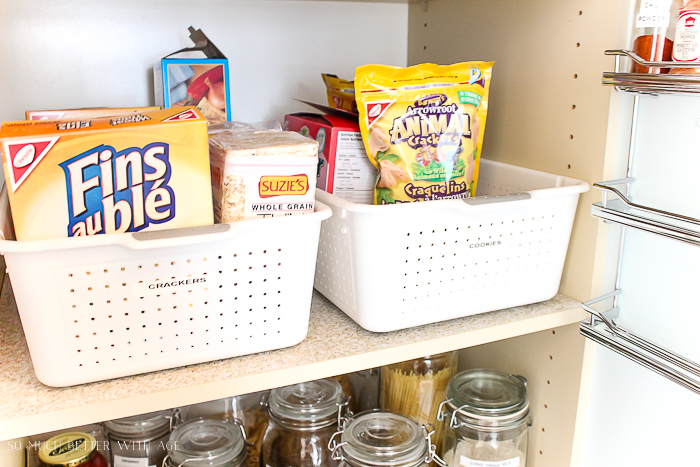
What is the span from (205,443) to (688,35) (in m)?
0.83

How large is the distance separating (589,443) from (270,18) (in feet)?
2.99

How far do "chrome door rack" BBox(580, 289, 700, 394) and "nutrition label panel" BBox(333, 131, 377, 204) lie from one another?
357mm

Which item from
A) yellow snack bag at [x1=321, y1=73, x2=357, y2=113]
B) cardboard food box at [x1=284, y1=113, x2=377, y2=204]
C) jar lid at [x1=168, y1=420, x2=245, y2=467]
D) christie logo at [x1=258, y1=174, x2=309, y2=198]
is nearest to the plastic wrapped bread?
christie logo at [x1=258, y1=174, x2=309, y2=198]

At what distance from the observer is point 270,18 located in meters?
1.06

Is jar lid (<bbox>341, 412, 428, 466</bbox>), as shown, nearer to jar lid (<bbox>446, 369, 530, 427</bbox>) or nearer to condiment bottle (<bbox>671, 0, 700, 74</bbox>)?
jar lid (<bbox>446, 369, 530, 427</bbox>)

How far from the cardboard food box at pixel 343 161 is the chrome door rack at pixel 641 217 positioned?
326 mm

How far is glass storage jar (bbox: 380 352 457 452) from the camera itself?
37.9 inches

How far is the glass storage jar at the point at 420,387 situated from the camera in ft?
3.15

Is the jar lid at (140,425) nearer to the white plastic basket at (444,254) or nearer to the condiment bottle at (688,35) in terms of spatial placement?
the white plastic basket at (444,254)

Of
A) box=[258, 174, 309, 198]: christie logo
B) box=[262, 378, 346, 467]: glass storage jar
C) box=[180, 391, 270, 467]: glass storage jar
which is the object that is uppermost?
box=[258, 174, 309, 198]: christie logo

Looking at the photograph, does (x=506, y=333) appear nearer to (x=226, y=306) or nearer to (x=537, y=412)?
(x=537, y=412)

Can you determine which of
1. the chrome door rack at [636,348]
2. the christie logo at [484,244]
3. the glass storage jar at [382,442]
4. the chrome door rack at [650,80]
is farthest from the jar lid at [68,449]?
the chrome door rack at [650,80]

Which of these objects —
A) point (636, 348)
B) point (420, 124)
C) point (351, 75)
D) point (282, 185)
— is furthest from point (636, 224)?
point (351, 75)

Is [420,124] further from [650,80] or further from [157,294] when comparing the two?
[157,294]
